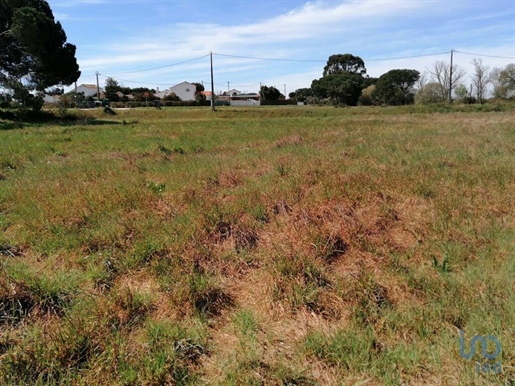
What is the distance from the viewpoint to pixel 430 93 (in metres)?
60.4

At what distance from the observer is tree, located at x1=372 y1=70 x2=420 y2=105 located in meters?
61.0

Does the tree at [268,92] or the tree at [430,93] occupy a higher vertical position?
the tree at [268,92]

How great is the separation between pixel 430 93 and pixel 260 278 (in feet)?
217

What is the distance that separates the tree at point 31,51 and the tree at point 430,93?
51207 millimetres

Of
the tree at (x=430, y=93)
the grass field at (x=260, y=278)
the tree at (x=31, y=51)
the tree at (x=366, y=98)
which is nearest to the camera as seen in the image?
the grass field at (x=260, y=278)

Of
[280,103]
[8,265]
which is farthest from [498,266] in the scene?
[280,103]

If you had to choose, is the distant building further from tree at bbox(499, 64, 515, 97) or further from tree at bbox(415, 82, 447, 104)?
tree at bbox(499, 64, 515, 97)

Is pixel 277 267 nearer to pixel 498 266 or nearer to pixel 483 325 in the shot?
pixel 483 325

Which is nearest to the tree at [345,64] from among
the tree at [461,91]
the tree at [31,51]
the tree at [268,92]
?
the tree at [268,92]

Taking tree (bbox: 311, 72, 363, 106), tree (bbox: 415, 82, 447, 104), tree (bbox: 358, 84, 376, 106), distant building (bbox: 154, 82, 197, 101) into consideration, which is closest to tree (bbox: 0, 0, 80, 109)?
tree (bbox: 311, 72, 363, 106)

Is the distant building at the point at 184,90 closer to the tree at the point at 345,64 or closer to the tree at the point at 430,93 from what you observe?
the tree at the point at 345,64

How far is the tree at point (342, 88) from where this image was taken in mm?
62438

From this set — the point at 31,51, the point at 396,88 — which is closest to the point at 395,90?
the point at 396,88

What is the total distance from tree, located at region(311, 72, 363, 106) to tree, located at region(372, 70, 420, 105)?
343 centimetres
